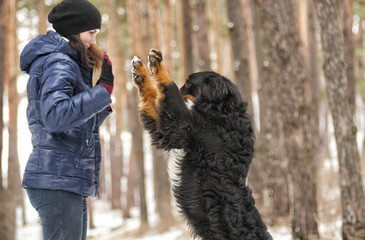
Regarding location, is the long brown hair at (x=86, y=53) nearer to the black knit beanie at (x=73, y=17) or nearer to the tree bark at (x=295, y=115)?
the black knit beanie at (x=73, y=17)

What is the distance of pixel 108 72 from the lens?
2045 millimetres

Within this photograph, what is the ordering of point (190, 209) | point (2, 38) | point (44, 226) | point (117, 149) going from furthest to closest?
point (117, 149) → point (2, 38) → point (190, 209) → point (44, 226)

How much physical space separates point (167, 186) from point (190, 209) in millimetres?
7579

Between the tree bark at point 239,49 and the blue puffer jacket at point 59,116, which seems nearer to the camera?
the blue puffer jacket at point 59,116

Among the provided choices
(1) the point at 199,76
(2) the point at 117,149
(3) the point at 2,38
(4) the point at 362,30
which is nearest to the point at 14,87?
(3) the point at 2,38

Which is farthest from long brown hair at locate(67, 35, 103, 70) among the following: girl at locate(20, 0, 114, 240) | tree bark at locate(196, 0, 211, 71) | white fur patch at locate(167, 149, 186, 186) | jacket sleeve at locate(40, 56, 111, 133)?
tree bark at locate(196, 0, 211, 71)

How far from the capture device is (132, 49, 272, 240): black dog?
2752mm

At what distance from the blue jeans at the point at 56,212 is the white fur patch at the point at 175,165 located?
110 centimetres

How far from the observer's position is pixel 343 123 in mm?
4871

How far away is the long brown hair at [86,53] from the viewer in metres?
2.16

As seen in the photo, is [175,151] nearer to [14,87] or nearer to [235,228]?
[235,228]

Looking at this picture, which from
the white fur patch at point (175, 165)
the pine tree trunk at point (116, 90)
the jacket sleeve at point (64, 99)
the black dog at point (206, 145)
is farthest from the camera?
the pine tree trunk at point (116, 90)

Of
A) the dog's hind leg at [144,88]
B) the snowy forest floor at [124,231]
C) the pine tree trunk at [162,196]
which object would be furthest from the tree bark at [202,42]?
the dog's hind leg at [144,88]

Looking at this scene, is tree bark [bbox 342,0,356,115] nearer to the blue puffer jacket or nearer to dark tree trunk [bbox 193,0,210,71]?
dark tree trunk [bbox 193,0,210,71]
